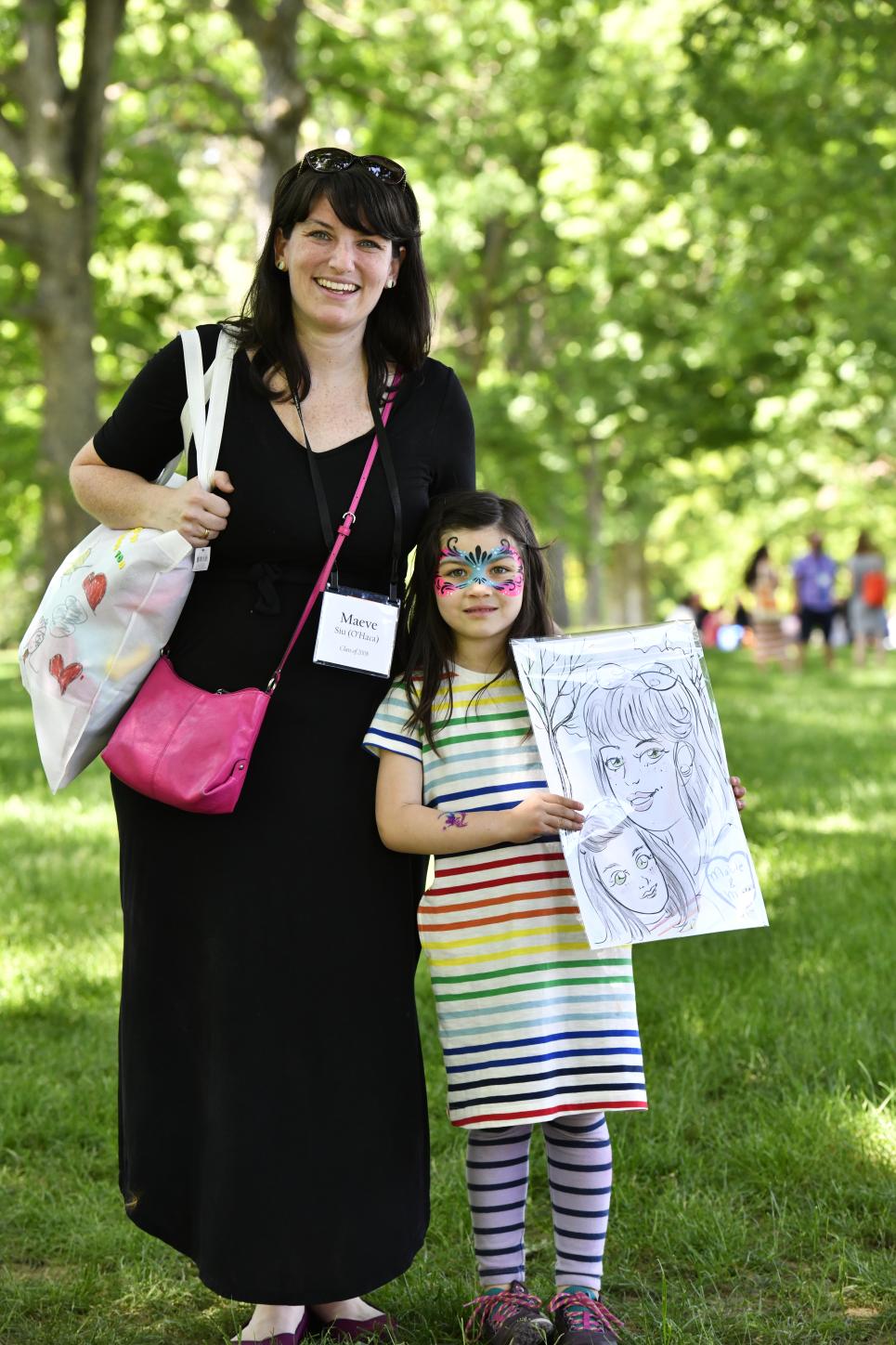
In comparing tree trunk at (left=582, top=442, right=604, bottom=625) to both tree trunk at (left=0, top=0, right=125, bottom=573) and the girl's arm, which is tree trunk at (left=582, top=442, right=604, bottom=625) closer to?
tree trunk at (left=0, top=0, right=125, bottom=573)

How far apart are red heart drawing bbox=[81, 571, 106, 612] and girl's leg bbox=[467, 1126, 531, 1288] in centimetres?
128

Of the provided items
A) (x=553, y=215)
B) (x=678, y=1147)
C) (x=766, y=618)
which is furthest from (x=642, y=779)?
(x=553, y=215)

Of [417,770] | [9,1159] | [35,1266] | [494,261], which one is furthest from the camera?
[494,261]

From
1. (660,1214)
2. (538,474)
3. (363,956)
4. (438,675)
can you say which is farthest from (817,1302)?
(538,474)

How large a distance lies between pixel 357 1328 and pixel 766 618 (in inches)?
733

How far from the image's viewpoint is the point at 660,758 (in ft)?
9.88

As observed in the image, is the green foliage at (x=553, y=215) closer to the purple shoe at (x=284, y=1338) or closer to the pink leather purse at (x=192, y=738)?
the pink leather purse at (x=192, y=738)

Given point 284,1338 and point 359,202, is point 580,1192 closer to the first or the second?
point 284,1338

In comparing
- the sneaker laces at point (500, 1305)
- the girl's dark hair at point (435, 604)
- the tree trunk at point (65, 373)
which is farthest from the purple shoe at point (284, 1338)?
the tree trunk at point (65, 373)

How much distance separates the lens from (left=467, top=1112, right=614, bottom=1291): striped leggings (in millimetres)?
3102

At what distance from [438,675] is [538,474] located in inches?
920

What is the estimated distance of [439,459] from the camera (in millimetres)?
3230

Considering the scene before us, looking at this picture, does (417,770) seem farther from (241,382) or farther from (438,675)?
(241,382)

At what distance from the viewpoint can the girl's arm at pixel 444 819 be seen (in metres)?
2.90
